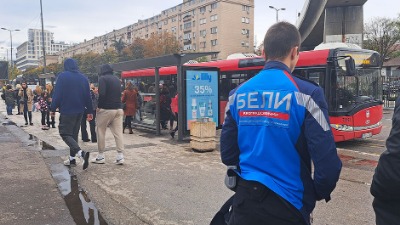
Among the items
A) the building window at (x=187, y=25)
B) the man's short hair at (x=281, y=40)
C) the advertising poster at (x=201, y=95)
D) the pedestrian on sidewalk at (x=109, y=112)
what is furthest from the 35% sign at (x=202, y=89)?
the building window at (x=187, y=25)

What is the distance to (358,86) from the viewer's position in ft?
33.2

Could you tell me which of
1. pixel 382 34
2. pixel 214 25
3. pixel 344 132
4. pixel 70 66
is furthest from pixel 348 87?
pixel 214 25

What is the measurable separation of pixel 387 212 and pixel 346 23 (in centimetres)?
2365

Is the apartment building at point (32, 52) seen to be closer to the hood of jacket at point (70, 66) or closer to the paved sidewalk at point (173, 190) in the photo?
the hood of jacket at point (70, 66)

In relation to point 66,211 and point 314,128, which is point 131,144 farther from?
point 314,128

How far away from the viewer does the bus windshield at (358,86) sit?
9727mm

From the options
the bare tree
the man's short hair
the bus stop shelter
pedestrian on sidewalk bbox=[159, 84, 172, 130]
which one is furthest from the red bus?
the bare tree

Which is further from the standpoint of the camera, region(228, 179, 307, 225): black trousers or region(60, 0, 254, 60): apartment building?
region(60, 0, 254, 60): apartment building

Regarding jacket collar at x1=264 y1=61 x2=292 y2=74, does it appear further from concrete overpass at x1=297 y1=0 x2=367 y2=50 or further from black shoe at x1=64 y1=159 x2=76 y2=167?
concrete overpass at x1=297 y1=0 x2=367 y2=50

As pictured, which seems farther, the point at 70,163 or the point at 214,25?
the point at 214,25

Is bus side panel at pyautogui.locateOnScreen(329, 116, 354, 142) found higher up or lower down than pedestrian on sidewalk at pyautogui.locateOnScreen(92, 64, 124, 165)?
lower down

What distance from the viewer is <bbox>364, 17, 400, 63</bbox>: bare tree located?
3922cm

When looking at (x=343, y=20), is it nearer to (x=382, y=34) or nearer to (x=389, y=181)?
(x=382, y=34)

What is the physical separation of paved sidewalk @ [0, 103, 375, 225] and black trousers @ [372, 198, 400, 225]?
2538 millimetres
